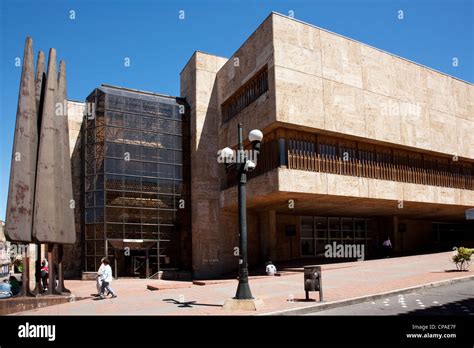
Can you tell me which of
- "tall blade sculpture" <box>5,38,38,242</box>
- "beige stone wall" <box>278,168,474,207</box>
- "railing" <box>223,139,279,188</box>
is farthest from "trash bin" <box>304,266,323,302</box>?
"railing" <box>223,139,279,188</box>

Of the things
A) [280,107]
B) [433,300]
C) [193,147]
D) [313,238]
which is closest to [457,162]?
[313,238]

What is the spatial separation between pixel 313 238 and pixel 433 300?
19362 mm

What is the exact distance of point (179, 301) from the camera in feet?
48.0

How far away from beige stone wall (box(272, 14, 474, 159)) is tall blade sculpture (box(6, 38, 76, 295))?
1043 centimetres

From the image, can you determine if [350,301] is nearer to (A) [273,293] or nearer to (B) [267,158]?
(A) [273,293]

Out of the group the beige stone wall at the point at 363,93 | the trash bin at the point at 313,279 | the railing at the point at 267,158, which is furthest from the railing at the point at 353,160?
the trash bin at the point at 313,279

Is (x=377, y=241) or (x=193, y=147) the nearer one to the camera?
(x=193, y=147)

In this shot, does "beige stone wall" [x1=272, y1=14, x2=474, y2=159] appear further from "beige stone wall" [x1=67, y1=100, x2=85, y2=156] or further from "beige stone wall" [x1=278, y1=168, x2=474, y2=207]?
"beige stone wall" [x1=67, y1=100, x2=85, y2=156]

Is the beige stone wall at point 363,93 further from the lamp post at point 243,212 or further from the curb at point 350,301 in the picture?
the curb at point 350,301

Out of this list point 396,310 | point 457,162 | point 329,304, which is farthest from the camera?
point 457,162

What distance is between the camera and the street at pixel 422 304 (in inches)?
432

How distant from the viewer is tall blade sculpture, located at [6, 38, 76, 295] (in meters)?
15.6

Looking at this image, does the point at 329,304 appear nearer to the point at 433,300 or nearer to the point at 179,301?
the point at 433,300

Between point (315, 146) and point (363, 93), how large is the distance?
443 cm
